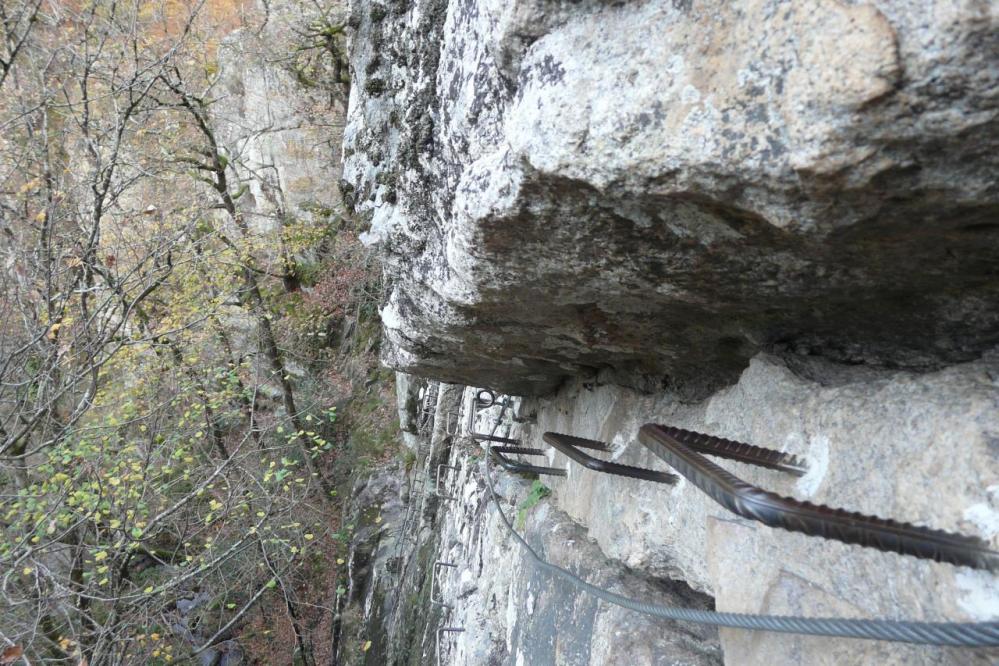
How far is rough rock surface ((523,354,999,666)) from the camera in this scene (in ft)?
3.18

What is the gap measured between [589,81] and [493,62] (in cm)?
37

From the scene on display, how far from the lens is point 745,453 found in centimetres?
131

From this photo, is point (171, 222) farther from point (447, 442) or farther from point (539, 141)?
point (539, 141)

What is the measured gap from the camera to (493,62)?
1359mm

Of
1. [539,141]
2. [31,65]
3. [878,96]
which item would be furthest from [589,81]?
[31,65]

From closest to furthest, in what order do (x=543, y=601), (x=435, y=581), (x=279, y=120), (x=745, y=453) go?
(x=745, y=453)
(x=543, y=601)
(x=435, y=581)
(x=279, y=120)

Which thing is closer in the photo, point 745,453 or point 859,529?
point 859,529

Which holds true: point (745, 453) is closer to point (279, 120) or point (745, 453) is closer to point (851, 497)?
point (851, 497)

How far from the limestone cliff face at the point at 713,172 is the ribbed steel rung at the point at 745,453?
11.6 inches

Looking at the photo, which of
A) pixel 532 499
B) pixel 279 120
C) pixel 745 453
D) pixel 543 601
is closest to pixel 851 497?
pixel 745 453

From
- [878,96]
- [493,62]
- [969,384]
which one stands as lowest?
[969,384]

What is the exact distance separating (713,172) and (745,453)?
0.65 metres

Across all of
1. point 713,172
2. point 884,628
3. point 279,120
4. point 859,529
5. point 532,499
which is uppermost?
point 279,120

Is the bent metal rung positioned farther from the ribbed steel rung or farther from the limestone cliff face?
the limestone cliff face
